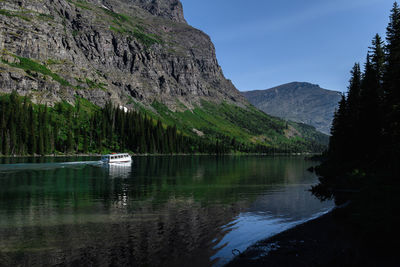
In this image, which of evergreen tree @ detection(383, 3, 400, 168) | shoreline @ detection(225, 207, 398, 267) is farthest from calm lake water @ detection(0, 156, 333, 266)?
evergreen tree @ detection(383, 3, 400, 168)

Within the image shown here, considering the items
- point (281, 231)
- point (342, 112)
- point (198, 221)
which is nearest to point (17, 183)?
point (198, 221)

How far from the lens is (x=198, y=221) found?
32.0 metres

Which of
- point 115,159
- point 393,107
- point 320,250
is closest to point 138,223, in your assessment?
point 320,250

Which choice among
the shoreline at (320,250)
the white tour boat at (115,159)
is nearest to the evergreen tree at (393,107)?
the shoreline at (320,250)

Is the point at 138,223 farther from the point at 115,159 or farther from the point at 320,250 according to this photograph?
the point at 115,159

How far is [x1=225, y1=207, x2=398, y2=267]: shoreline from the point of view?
58.3ft

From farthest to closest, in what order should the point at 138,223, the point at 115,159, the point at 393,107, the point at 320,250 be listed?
the point at 115,159 < the point at 393,107 < the point at 138,223 < the point at 320,250

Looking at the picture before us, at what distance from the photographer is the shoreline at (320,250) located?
699 inches

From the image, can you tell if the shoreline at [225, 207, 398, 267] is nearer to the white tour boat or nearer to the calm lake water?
the calm lake water

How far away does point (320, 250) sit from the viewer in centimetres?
2061

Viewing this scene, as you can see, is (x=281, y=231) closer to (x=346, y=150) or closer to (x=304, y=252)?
(x=304, y=252)

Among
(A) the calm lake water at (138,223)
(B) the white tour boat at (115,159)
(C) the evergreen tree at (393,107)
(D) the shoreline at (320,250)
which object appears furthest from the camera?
(B) the white tour boat at (115,159)

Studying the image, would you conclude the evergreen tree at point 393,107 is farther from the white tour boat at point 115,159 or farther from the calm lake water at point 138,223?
the white tour boat at point 115,159

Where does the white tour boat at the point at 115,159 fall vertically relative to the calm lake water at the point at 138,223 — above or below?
above
